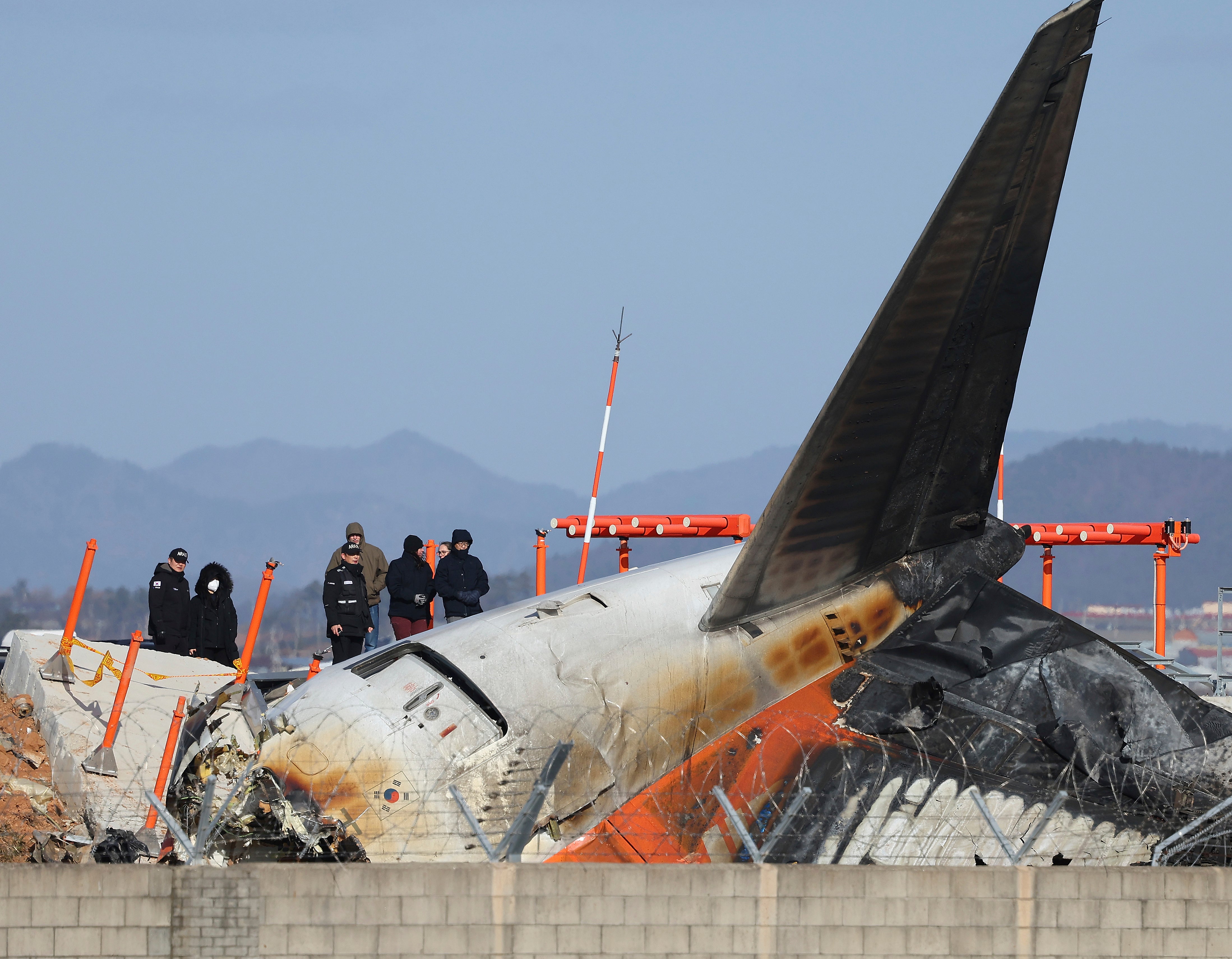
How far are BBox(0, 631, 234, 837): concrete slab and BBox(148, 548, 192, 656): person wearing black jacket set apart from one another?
237 millimetres

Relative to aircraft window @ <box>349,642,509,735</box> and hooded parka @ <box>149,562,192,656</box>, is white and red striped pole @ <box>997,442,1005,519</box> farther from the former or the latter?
hooded parka @ <box>149,562,192,656</box>

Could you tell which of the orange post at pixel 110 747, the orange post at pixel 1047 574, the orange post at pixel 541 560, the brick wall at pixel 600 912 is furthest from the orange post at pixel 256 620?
the orange post at pixel 1047 574

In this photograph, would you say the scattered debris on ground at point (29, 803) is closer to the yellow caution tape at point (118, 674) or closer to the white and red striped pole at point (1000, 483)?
the yellow caution tape at point (118, 674)

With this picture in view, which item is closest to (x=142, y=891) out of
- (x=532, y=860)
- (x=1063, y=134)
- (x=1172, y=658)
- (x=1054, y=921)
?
(x=532, y=860)

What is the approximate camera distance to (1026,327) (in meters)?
11.9

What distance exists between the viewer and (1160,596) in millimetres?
17922

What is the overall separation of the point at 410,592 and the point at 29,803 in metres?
4.67

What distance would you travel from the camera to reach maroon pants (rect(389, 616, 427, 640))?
16656 mm

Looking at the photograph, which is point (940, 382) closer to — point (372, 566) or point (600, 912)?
point (600, 912)

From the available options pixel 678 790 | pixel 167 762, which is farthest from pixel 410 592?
pixel 678 790

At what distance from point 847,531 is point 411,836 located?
444cm

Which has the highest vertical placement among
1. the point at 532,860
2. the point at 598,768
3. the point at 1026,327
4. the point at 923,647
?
the point at 1026,327

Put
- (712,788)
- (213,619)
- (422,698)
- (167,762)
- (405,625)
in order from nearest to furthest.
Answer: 1. (712,788)
2. (422,698)
3. (167,762)
4. (405,625)
5. (213,619)

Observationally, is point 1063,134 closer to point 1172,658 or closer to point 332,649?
point 1172,658
